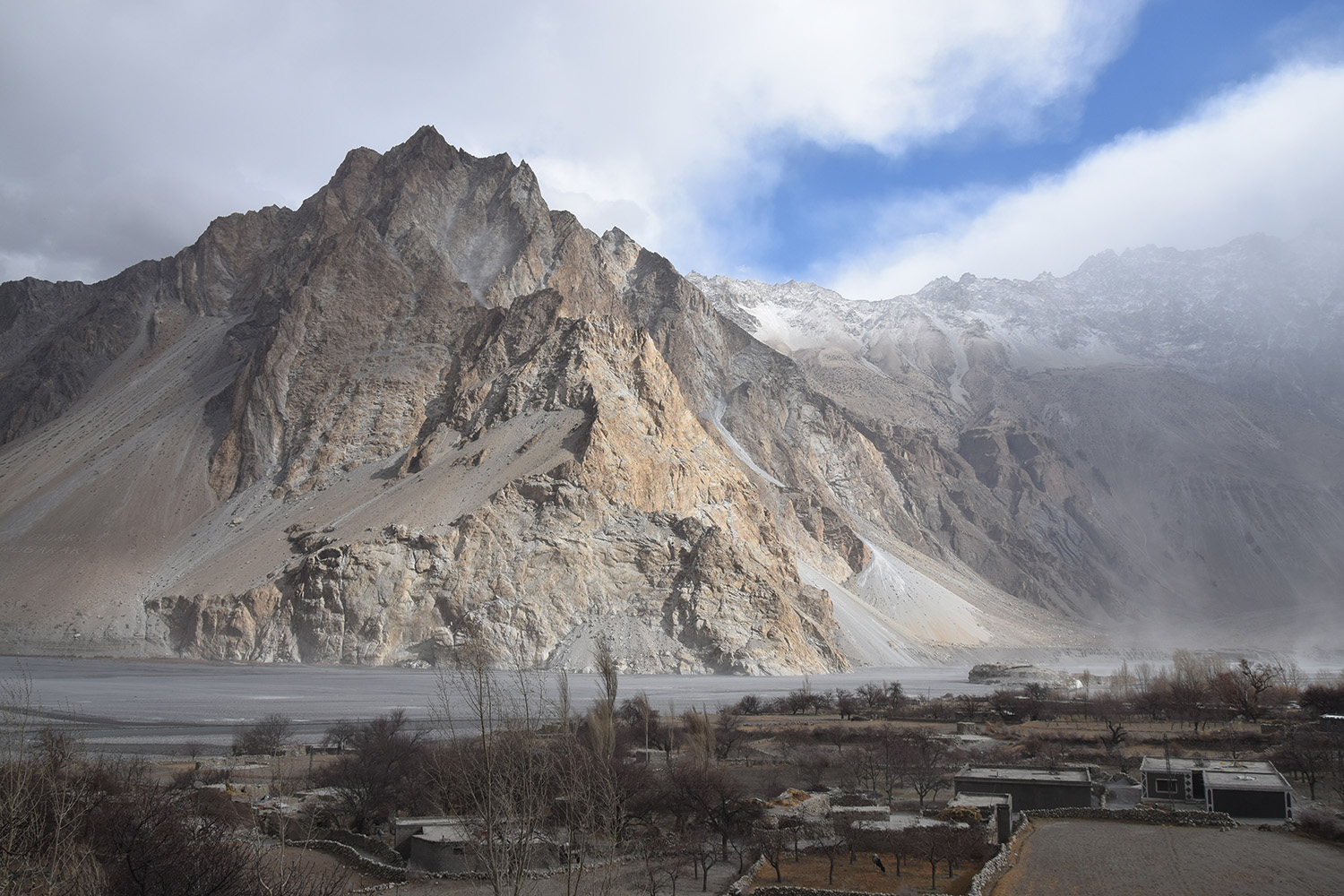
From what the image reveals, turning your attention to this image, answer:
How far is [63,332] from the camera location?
150 m

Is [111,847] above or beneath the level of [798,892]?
above

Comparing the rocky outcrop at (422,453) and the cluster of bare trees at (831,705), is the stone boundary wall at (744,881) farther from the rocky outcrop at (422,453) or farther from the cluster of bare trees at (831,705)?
the rocky outcrop at (422,453)

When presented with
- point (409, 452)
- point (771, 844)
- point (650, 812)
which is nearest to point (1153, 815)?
point (771, 844)

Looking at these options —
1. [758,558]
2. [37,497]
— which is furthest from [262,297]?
[758,558]

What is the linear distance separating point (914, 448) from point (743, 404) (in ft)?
182

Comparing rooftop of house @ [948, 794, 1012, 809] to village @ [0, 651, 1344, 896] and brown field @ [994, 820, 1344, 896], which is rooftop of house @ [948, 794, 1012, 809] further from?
brown field @ [994, 820, 1344, 896]

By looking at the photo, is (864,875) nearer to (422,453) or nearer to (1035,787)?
(1035,787)

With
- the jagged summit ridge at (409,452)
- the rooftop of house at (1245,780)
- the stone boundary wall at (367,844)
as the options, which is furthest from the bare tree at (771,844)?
the jagged summit ridge at (409,452)

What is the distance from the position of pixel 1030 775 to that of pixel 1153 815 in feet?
12.5

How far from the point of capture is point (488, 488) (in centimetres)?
8875

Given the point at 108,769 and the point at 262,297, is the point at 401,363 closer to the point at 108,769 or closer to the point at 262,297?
the point at 262,297

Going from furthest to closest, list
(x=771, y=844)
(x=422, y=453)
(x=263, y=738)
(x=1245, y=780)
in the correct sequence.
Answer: (x=422, y=453)
(x=263, y=738)
(x=1245, y=780)
(x=771, y=844)

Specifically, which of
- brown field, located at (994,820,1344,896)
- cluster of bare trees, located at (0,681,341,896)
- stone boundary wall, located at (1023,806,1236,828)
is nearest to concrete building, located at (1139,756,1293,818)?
stone boundary wall, located at (1023,806,1236,828)

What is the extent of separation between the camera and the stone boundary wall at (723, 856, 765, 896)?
61.0ft
